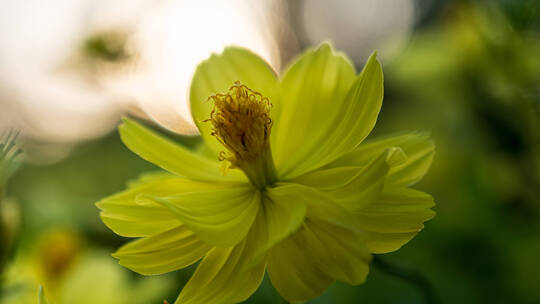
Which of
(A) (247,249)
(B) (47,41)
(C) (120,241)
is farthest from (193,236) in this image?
(B) (47,41)

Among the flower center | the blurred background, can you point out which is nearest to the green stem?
the blurred background

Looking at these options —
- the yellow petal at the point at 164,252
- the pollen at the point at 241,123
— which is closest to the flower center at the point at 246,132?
the pollen at the point at 241,123

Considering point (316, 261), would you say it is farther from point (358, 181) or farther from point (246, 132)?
point (246, 132)

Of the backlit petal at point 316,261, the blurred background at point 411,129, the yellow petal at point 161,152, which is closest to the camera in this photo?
the backlit petal at point 316,261

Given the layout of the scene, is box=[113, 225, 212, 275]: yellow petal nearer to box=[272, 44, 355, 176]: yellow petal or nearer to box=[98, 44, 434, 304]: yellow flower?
box=[98, 44, 434, 304]: yellow flower

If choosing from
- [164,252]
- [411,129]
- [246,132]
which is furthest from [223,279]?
[411,129]

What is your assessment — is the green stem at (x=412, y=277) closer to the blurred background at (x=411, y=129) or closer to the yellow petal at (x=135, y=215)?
the blurred background at (x=411, y=129)
